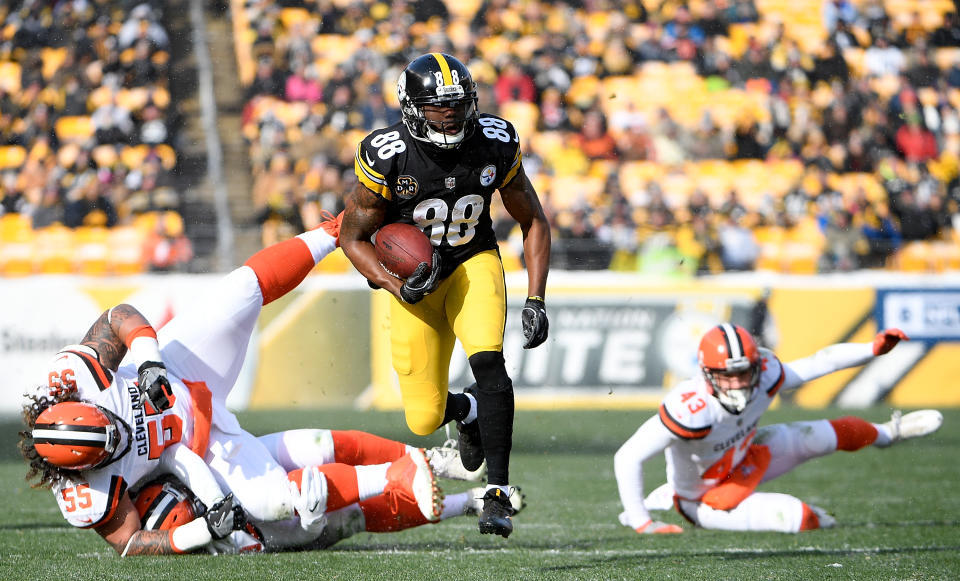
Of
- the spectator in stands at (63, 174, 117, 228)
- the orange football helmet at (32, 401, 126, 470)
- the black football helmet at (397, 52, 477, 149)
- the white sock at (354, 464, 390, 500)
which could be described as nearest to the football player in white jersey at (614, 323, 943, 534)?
the white sock at (354, 464, 390, 500)

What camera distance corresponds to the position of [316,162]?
12.5m

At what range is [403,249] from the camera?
472 cm

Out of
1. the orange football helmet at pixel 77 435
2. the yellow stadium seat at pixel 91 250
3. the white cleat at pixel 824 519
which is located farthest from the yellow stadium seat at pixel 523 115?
the orange football helmet at pixel 77 435

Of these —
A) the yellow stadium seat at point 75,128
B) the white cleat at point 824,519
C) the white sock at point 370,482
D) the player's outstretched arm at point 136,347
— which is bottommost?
the white cleat at point 824,519

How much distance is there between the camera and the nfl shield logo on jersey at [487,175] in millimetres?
4812

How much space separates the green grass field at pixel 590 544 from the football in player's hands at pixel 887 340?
0.88 meters

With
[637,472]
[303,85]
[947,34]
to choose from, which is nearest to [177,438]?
[637,472]

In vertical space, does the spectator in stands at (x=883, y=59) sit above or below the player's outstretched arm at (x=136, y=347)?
above

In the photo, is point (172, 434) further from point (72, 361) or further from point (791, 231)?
point (791, 231)

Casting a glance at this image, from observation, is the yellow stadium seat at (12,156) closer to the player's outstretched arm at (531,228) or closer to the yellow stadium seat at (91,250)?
the yellow stadium seat at (91,250)

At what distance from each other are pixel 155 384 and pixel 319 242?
1.38 meters

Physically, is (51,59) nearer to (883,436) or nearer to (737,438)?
(737,438)

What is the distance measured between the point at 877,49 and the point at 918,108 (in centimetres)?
102

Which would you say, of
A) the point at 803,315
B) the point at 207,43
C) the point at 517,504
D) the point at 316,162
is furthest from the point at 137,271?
the point at 517,504
